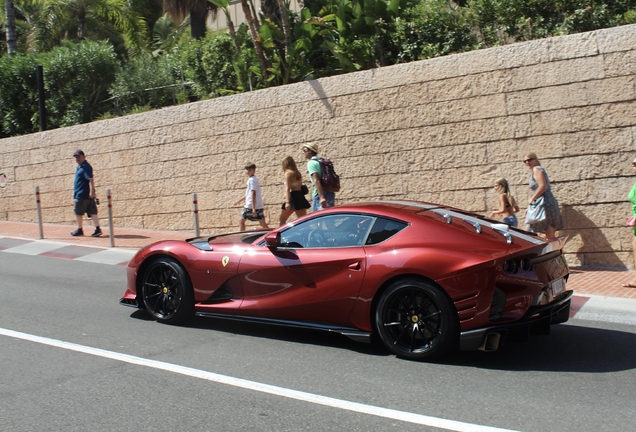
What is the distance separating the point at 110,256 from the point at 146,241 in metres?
1.48

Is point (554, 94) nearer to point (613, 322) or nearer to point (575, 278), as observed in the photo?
point (575, 278)

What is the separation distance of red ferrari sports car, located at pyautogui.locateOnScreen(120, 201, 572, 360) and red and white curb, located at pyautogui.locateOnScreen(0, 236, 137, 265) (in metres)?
5.05

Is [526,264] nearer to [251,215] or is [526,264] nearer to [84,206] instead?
[251,215]

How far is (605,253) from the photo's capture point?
10000mm

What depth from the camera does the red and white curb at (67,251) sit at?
1215cm

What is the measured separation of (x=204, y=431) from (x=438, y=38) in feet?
33.7

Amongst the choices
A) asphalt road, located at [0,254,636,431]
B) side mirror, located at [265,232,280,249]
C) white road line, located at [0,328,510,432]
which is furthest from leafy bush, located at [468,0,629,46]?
white road line, located at [0,328,510,432]

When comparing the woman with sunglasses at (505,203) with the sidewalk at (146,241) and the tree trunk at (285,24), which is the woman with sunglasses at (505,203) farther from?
the tree trunk at (285,24)

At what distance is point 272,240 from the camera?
6637 millimetres

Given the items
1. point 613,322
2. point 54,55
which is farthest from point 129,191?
point 613,322

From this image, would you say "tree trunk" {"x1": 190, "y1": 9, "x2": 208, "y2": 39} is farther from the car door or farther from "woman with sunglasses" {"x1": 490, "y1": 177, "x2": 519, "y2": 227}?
the car door

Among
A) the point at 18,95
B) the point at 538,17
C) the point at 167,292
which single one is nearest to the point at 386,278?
the point at 167,292

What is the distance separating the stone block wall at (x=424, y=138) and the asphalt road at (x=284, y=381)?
3492 millimetres

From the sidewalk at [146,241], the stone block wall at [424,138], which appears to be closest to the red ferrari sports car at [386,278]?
the sidewalk at [146,241]
